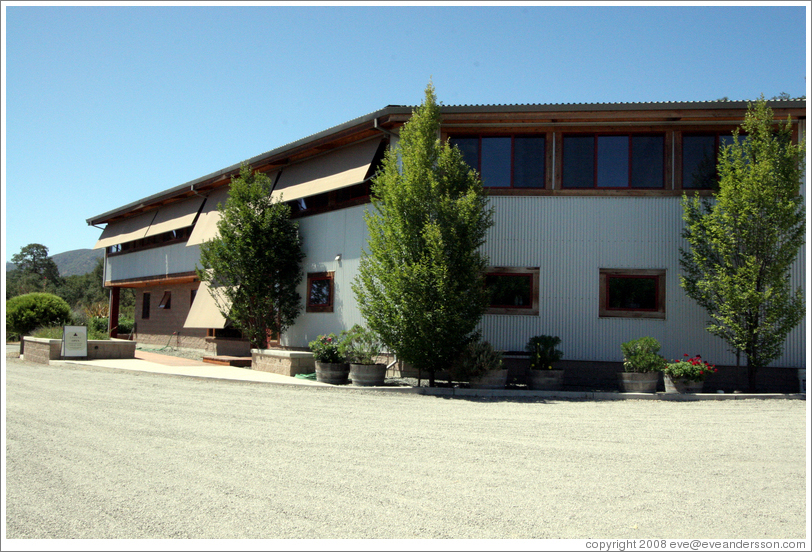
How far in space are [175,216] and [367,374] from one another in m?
15.2

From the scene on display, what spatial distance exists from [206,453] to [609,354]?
10.3m

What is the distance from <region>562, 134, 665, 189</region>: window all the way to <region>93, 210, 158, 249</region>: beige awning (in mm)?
19712

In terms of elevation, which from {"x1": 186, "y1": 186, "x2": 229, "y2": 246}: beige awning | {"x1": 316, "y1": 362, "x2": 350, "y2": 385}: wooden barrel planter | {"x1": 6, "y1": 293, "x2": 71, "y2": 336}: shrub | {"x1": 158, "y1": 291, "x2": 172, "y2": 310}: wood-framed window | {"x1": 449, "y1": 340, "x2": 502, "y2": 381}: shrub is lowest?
{"x1": 316, "y1": 362, "x2": 350, "y2": 385}: wooden barrel planter

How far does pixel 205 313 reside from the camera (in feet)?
65.7

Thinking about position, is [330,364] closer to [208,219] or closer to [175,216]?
[208,219]

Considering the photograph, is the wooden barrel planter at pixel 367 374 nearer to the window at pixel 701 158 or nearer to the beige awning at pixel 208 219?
the window at pixel 701 158

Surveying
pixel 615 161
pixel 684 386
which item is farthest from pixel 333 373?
pixel 615 161

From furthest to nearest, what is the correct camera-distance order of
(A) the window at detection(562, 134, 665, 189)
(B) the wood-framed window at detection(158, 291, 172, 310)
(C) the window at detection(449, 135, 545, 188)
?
(B) the wood-framed window at detection(158, 291, 172, 310), (C) the window at detection(449, 135, 545, 188), (A) the window at detection(562, 134, 665, 189)

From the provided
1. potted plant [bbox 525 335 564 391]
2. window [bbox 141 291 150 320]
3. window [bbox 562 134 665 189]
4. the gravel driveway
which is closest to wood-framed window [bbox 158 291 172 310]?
window [bbox 141 291 150 320]

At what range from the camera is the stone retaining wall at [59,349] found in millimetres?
18219

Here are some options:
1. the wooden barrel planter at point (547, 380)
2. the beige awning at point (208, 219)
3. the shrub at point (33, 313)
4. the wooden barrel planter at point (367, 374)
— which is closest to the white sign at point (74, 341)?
the beige awning at point (208, 219)

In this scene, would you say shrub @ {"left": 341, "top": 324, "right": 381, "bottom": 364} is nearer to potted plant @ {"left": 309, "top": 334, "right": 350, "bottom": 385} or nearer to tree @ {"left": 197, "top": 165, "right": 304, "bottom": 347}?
potted plant @ {"left": 309, "top": 334, "right": 350, "bottom": 385}

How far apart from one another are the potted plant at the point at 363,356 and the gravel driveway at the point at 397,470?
9.07 feet

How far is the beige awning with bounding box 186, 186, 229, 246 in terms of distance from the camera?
21014mm
